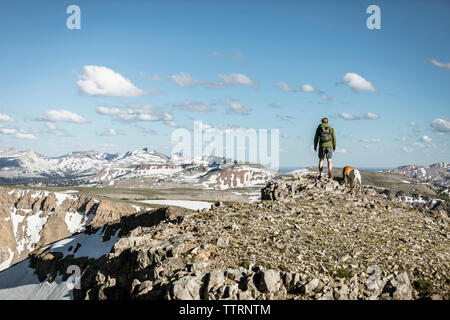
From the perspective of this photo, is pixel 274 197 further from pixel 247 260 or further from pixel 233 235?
pixel 247 260

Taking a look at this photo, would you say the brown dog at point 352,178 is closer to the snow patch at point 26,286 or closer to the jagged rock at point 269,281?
the jagged rock at point 269,281

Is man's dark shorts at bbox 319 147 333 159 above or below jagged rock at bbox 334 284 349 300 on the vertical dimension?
above

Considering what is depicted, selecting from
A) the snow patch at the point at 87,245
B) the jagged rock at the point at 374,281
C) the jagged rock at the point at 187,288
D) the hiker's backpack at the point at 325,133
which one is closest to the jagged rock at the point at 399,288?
the jagged rock at the point at 374,281

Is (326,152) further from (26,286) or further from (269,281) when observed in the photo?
(26,286)

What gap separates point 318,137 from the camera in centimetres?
2997

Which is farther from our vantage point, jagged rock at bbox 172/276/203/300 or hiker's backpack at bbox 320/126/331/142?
hiker's backpack at bbox 320/126/331/142

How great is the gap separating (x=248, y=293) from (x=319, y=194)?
1607 cm

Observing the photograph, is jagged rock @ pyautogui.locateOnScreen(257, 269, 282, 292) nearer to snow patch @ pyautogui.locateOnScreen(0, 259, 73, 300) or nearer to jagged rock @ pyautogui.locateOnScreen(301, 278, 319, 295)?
jagged rock @ pyautogui.locateOnScreen(301, 278, 319, 295)

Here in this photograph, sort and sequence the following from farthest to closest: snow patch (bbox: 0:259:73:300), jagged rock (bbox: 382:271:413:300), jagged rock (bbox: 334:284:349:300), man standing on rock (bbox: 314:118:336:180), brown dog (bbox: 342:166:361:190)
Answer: snow patch (bbox: 0:259:73:300), brown dog (bbox: 342:166:361:190), man standing on rock (bbox: 314:118:336:180), jagged rock (bbox: 382:271:413:300), jagged rock (bbox: 334:284:349:300)

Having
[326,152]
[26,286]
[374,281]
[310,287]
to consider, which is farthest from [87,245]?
[374,281]

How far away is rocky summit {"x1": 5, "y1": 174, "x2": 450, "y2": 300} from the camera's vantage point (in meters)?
15.1

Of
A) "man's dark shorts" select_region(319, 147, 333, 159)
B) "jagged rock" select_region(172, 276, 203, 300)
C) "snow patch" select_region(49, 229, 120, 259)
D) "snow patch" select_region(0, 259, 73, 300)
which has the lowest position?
"snow patch" select_region(0, 259, 73, 300)

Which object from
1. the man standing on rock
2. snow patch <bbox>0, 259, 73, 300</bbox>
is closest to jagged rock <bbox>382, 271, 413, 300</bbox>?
the man standing on rock
